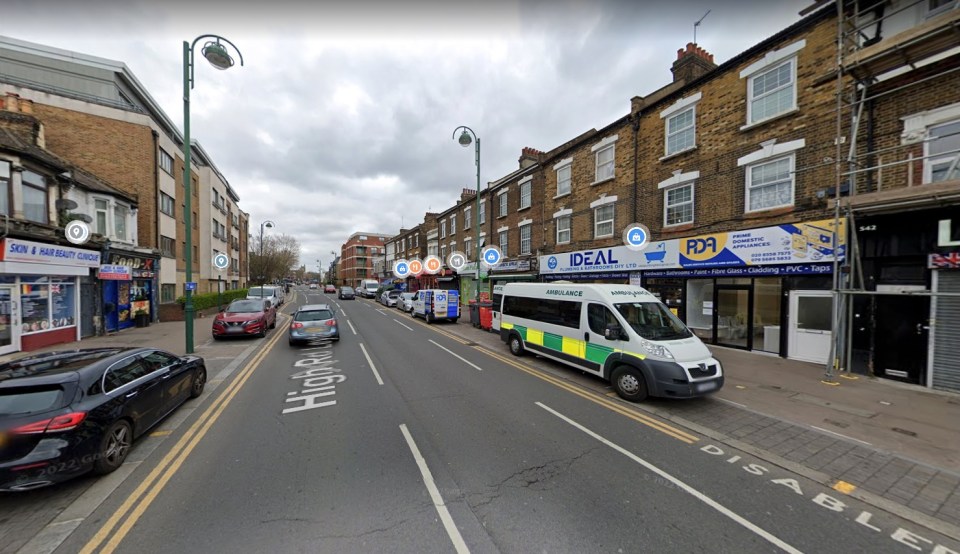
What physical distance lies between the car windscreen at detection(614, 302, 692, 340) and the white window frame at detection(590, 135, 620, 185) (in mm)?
9382

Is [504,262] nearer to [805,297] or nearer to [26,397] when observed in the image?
[805,297]

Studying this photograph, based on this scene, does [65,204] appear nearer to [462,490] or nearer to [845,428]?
[462,490]

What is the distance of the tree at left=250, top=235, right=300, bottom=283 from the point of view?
41.9 meters

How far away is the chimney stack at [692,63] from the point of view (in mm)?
12805

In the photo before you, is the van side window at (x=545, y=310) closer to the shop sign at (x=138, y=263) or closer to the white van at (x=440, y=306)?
the white van at (x=440, y=306)

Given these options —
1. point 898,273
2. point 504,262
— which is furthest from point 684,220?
point 504,262

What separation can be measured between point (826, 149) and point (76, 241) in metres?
24.1

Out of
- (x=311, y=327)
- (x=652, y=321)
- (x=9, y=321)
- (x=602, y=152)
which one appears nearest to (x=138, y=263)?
(x=9, y=321)

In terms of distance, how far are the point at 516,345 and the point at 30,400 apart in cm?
906

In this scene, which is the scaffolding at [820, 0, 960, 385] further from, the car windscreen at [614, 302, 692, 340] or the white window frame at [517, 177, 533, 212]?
the white window frame at [517, 177, 533, 212]

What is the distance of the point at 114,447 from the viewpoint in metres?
4.11

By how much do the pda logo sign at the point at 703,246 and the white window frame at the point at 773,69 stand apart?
343 cm

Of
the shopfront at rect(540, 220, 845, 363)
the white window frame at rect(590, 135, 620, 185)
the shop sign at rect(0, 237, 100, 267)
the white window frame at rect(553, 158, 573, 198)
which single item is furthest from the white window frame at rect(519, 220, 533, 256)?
the shop sign at rect(0, 237, 100, 267)

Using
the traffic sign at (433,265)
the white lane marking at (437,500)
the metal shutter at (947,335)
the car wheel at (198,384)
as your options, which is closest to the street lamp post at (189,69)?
the car wheel at (198,384)
